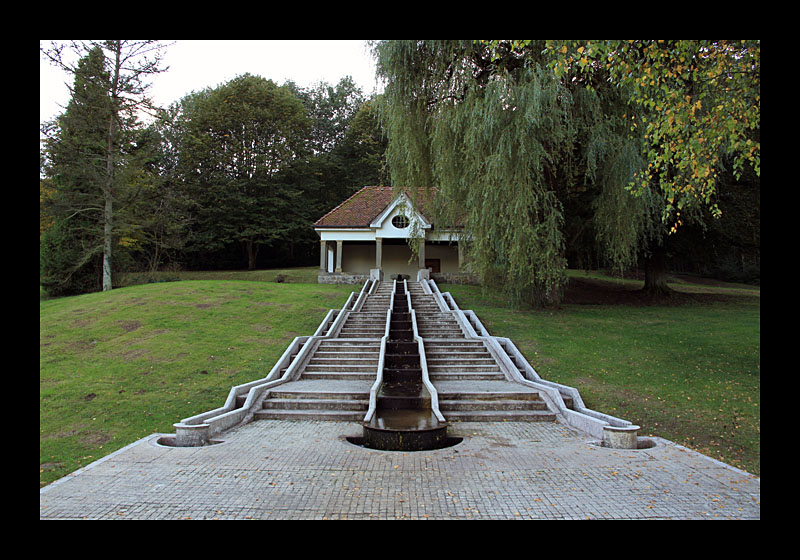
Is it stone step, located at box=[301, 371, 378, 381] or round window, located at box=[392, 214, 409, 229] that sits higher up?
round window, located at box=[392, 214, 409, 229]

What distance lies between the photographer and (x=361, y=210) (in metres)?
32.2

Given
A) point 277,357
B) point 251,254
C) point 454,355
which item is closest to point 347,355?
point 277,357

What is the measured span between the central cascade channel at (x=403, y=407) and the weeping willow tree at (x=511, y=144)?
4026 millimetres

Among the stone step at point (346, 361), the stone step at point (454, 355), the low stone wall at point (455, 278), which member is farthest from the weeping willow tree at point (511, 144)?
the low stone wall at point (455, 278)

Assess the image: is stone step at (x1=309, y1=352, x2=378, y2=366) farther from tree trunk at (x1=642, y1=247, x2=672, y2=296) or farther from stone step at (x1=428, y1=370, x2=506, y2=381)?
tree trunk at (x1=642, y1=247, x2=672, y2=296)

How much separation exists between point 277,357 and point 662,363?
1023 centimetres

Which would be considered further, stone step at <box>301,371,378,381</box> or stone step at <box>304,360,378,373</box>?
stone step at <box>304,360,378,373</box>

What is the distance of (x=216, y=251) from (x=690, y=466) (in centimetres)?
4445

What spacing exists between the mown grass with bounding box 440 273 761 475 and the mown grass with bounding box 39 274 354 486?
24.1 feet

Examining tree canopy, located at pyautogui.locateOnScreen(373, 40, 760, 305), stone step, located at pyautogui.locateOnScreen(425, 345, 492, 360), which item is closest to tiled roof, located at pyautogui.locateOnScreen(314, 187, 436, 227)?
tree canopy, located at pyautogui.locateOnScreen(373, 40, 760, 305)

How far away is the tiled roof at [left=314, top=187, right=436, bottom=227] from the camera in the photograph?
30.6 meters

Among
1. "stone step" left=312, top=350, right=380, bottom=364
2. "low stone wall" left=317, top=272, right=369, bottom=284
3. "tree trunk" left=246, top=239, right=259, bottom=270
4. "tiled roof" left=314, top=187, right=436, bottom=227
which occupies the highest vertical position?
"tiled roof" left=314, top=187, right=436, bottom=227

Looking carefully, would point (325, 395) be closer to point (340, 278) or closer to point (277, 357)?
point (277, 357)

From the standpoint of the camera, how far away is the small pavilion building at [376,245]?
93.3 feet
